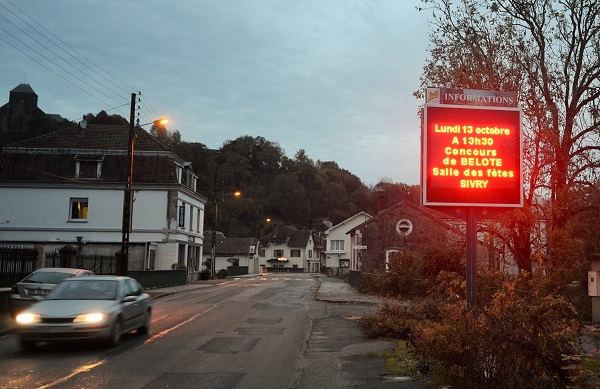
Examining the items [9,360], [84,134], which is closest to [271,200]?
[84,134]

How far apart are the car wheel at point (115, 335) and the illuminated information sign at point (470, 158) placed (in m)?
7.18

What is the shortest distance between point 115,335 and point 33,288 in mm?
5759

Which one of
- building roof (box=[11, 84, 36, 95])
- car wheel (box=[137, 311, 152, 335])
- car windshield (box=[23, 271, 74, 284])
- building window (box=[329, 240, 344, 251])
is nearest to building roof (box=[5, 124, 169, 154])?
car windshield (box=[23, 271, 74, 284])

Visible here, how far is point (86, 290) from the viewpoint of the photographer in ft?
43.5

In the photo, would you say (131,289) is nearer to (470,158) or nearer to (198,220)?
(470,158)

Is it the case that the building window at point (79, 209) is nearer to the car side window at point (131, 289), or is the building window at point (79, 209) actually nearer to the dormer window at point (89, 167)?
the dormer window at point (89, 167)

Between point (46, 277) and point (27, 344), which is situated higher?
point (46, 277)

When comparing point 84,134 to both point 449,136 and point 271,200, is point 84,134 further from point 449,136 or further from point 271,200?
point 271,200

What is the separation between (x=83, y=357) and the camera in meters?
11.2

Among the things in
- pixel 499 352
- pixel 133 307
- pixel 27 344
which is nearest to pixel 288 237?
pixel 133 307

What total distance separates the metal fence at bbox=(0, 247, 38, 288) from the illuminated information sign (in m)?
16.8

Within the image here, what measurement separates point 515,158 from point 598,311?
29.9 ft

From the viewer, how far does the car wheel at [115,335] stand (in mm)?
12312

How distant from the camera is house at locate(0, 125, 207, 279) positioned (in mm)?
43719
